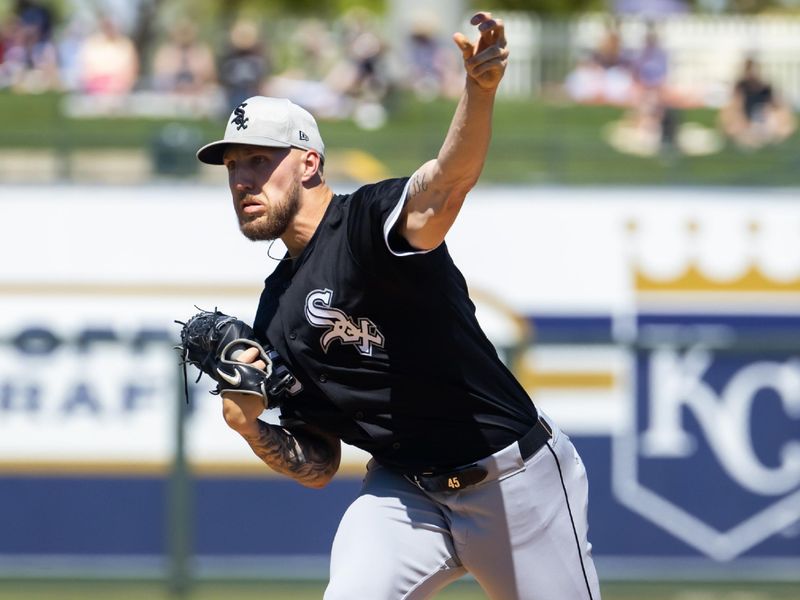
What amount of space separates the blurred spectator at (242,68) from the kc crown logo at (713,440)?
6198mm

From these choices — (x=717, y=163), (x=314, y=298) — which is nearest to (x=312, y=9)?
(x=717, y=163)

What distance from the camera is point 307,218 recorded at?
180 inches

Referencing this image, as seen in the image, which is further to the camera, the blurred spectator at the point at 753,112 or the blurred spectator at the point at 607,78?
the blurred spectator at the point at 607,78

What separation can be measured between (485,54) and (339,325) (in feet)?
3.43

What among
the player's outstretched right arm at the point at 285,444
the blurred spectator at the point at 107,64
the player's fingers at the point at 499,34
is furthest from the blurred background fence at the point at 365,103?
the player's fingers at the point at 499,34

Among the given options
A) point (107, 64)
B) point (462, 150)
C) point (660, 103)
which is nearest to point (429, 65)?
point (660, 103)

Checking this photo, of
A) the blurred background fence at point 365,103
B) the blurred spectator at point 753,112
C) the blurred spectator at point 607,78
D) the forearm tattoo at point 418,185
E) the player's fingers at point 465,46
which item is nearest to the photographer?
the player's fingers at point 465,46

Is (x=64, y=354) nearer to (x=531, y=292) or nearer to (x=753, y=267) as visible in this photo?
(x=531, y=292)

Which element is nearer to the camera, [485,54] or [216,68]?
[485,54]

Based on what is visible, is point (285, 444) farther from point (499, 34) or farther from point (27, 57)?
point (27, 57)

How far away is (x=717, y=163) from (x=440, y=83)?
4.62 metres

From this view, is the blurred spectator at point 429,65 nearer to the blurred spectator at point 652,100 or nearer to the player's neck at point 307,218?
the blurred spectator at point 652,100

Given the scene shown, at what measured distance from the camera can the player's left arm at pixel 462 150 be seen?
3.87 metres

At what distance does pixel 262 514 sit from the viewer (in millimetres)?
8562
